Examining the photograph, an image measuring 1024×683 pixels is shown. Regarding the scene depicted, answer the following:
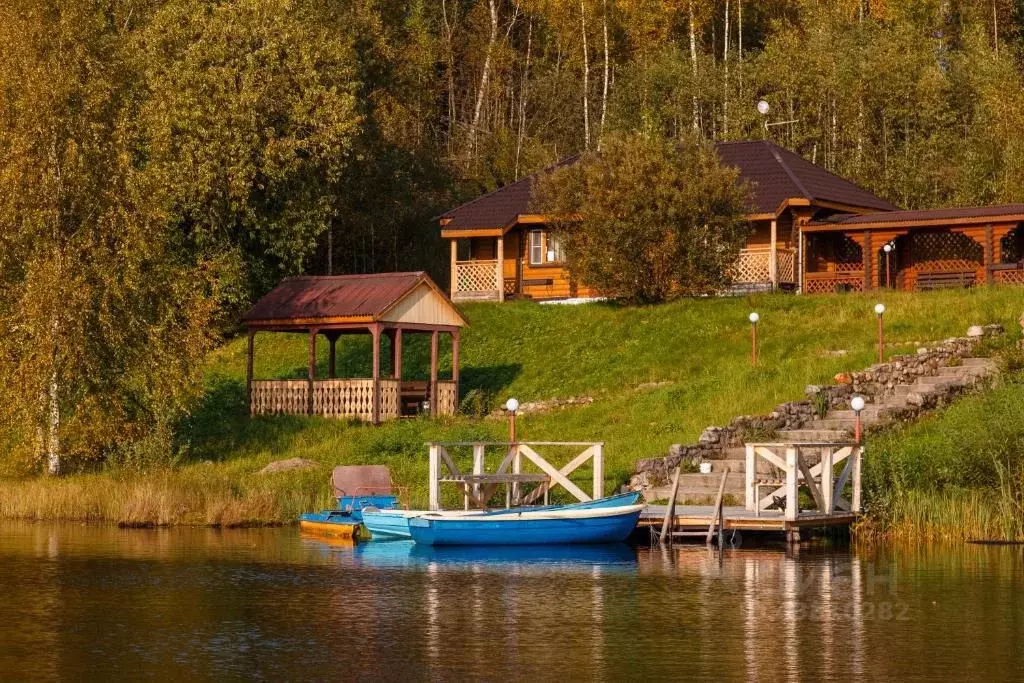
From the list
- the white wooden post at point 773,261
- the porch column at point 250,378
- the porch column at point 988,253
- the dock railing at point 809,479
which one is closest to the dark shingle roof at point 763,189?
the white wooden post at point 773,261

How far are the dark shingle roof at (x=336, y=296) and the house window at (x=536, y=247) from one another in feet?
42.4

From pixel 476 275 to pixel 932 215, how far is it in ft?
51.5

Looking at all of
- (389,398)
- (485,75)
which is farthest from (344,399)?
(485,75)

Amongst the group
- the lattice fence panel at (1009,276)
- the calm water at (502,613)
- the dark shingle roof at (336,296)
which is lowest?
the calm water at (502,613)

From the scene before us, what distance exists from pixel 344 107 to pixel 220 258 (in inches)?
303

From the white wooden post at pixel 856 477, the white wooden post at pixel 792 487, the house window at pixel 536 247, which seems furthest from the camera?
the house window at pixel 536 247

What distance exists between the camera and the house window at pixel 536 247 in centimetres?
5950

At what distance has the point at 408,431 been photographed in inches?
1604

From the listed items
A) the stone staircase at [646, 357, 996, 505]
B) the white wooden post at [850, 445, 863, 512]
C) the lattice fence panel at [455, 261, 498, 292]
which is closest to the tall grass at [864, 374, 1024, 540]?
the white wooden post at [850, 445, 863, 512]

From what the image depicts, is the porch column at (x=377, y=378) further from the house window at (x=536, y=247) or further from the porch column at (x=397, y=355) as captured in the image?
the house window at (x=536, y=247)

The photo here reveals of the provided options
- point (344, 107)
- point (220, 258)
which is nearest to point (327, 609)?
point (220, 258)

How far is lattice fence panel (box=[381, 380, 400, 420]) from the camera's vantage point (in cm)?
4400

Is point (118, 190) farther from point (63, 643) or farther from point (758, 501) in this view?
point (63, 643)

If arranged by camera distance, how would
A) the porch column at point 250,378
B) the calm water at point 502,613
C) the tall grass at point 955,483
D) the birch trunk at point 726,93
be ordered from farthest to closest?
the birch trunk at point 726,93 → the porch column at point 250,378 → the tall grass at point 955,483 → the calm water at point 502,613
